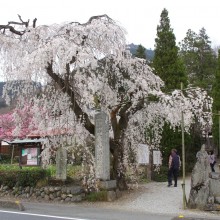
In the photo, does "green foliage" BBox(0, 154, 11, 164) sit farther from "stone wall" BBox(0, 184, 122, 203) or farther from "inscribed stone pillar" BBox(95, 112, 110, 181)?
"inscribed stone pillar" BBox(95, 112, 110, 181)

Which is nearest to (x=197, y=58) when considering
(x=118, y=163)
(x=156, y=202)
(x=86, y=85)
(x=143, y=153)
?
(x=143, y=153)

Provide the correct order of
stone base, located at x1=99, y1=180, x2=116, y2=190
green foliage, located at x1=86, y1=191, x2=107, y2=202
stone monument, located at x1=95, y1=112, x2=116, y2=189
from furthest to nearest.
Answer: stone monument, located at x1=95, y1=112, x2=116, y2=189
stone base, located at x1=99, y1=180, x2=116, y2=190
green foliage, located at x1=86, y1=191, x2=107, y2=202

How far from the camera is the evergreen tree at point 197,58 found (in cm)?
3673

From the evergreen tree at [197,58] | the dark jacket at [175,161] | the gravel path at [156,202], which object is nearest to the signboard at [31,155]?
the gravel path at [156,202]

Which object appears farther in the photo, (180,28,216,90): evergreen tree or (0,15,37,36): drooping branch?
(180,28,216,90): evergreen tree

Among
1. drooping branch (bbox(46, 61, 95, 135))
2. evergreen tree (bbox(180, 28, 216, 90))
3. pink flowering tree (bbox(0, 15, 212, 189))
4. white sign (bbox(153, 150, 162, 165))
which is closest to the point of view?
pink flowering tree (bbox(0, 15, 212, 189))

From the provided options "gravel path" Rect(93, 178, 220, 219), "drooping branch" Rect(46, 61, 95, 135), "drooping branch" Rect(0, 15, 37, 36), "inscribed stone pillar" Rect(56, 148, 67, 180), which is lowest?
"gravel path" Rect(93, 178, 220, 219)

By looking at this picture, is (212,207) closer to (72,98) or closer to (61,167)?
(61,167)

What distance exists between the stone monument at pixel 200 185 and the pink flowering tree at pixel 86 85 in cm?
283

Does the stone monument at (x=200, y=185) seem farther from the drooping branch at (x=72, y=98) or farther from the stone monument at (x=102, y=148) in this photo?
the drooping branch at (x=72, y=98)

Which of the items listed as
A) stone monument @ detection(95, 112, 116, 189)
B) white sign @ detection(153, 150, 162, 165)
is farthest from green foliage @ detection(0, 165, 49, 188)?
white sign @ detection(153, 150, 162, 165)

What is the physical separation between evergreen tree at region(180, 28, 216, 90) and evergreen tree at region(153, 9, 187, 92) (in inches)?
480

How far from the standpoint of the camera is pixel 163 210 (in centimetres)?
1158

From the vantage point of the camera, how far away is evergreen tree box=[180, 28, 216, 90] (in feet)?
121
